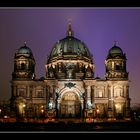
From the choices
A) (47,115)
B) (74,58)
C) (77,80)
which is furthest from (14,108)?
(74,58)

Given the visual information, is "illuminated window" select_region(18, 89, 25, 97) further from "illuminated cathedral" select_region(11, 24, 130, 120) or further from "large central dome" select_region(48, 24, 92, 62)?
"large central dome" select_region(48, 24, 92, 62)

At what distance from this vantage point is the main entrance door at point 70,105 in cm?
3784

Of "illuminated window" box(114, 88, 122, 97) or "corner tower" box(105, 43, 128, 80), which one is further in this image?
"corner tower" box(105, 43, 128, 80)

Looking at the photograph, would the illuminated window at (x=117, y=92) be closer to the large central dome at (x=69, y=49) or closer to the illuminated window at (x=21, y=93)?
the large central dome at (x=69, y=49)

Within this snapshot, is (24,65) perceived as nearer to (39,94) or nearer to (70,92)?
(39,94)

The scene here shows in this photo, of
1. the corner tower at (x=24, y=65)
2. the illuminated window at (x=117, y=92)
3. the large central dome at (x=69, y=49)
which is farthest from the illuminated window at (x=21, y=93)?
the illuminated window at (x=117, y=92)

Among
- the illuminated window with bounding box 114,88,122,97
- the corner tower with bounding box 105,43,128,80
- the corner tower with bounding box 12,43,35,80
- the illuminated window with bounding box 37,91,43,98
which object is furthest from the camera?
the corner tower with bounding box 105,43,128,80

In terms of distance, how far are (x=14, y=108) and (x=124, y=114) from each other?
9893 mm

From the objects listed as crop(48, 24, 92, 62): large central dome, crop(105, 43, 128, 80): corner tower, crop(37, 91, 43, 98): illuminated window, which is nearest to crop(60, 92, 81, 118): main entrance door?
crop(37, 91, 43, 98): illuminated window

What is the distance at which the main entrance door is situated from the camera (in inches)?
1490

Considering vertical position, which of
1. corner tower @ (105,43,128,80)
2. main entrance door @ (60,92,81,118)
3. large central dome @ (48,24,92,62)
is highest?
large central dome @ (48,24,92,62)

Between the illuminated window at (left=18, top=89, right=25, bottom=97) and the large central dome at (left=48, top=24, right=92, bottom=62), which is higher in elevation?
the large central dome at (left=48, top=24, right=92, bottom=62)
